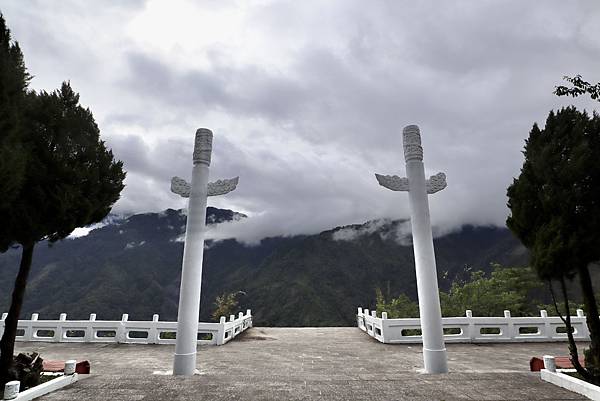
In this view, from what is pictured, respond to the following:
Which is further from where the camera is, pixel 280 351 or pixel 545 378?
pixel 280 351

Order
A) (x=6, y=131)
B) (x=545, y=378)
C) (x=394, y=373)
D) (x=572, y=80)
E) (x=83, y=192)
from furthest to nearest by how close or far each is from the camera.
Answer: (x=394, y=373) < (x=83, y=192) < (x=545, y=378) < (x=572, y=80) < (x=6, y=131)

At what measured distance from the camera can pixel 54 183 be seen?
5879mm

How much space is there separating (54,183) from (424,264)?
6.96 meters

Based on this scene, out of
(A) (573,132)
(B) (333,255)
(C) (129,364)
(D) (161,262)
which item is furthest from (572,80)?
(D) (161,262)

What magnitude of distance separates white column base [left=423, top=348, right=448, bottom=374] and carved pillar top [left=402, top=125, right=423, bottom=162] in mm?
3990

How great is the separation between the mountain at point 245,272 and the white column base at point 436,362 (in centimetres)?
6381

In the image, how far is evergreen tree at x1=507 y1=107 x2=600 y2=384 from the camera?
550 cm

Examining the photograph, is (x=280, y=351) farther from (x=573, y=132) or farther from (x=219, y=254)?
(x=219, y=254)

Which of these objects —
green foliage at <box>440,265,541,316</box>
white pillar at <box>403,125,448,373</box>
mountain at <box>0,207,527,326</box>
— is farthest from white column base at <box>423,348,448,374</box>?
mountain at <box>0,207,527,326</box>

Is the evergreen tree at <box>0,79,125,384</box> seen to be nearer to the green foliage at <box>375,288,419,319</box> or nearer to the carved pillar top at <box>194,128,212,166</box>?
the carved pillar top at <box>194,128,212,166</box>

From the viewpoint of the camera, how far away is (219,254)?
125875 mm

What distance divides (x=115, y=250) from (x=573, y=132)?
125 m

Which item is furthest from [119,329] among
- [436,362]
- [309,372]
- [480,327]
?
[480,327]

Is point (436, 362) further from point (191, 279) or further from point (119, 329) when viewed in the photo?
point (119, 329)
